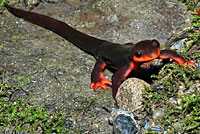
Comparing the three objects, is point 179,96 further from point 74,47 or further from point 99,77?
point 74,47

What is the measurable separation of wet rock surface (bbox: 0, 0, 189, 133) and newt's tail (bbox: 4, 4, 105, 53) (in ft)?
0.42

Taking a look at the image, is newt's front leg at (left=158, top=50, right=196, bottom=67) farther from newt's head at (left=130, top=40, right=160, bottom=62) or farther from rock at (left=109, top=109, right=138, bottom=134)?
rock at (left=109, top=109, right=138, bottom=134)

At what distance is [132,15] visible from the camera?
265 inches

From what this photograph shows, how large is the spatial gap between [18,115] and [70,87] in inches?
42.4

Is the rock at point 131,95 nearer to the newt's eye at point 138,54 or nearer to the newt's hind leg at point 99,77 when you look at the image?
the newt's eye at point 138,54

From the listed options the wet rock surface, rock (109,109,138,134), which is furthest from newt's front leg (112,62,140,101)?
rock (109,109,138,134)

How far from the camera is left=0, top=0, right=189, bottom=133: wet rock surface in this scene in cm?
477

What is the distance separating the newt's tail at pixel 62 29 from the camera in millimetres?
5977

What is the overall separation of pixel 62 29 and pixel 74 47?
19.5 inches

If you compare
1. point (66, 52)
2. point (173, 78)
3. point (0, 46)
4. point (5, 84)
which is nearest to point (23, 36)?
point (0, 46)

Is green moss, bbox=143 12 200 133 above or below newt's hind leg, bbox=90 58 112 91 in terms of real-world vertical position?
above

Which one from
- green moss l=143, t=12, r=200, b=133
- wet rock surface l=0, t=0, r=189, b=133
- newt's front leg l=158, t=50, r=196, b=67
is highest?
newt's front leg l=158, t=50, r=196, b=67

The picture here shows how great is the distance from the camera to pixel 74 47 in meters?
6.30

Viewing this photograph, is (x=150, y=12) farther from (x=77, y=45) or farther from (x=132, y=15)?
(x=77, y=45)
